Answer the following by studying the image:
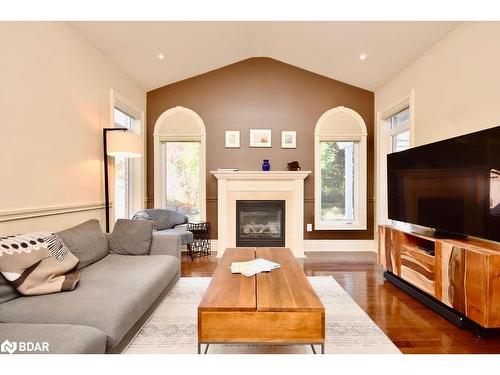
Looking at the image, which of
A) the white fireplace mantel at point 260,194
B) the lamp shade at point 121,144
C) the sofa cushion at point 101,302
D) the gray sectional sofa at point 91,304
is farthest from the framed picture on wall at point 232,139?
the sofa cushion at point 101,302

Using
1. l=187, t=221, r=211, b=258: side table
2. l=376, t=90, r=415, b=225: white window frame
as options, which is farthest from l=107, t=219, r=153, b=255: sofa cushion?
l=376, t=90, r=415, b=225: white window frame

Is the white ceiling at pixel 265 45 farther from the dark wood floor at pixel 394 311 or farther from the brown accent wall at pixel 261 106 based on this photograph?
the dark wood floor at pixel 394 311

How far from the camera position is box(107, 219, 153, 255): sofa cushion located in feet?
9.05

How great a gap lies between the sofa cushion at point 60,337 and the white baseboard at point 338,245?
3.40m

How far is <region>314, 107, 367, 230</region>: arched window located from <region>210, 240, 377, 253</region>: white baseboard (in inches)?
9.7

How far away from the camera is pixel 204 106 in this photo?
473 centimetres

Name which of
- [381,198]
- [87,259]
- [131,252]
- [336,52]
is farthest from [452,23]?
[87,259]

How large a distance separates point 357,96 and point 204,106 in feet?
8.53

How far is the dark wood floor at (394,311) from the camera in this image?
1924mm

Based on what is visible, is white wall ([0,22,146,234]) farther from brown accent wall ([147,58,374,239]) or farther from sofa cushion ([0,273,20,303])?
brown accent wall ([147,58,374,239])

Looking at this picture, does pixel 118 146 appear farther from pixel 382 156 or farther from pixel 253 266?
pixel 382 156

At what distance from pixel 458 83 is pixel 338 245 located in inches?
112

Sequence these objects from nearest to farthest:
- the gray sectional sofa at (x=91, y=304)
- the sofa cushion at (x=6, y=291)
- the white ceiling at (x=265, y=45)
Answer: the gray sectional sofa at (x=91, y=304)
the sofa cushion at (x=6, y=291)
the white ceiling at (x=265, y=45)
